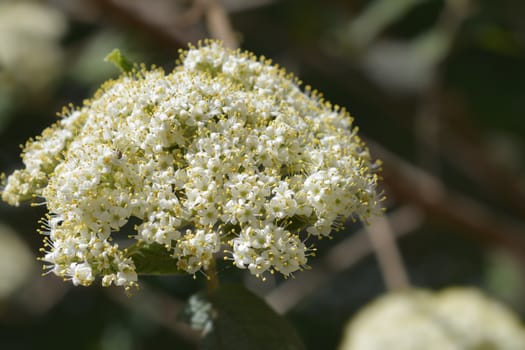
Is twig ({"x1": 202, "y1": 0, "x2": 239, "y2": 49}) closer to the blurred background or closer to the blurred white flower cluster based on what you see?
the blurred background

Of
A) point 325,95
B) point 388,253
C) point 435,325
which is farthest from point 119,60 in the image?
point 325,95

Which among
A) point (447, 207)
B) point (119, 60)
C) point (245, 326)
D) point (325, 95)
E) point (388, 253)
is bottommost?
point (245, 326)

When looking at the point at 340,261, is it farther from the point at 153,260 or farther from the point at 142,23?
the point at 153,260

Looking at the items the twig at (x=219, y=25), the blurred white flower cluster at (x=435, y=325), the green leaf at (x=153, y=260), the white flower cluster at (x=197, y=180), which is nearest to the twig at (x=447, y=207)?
the blurred white flower cluster at (x=435, y=325)

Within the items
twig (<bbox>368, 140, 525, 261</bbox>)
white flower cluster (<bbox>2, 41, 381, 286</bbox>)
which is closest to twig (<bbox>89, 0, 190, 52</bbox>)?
twig (<bbox>368, 140, 525, 261</bbox>)

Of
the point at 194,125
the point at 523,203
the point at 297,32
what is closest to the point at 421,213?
the point at 523,203

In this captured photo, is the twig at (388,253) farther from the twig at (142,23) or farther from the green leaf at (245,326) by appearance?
the green leaf at (245,326)

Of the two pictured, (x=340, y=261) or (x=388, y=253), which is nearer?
(x=388, y=253)
